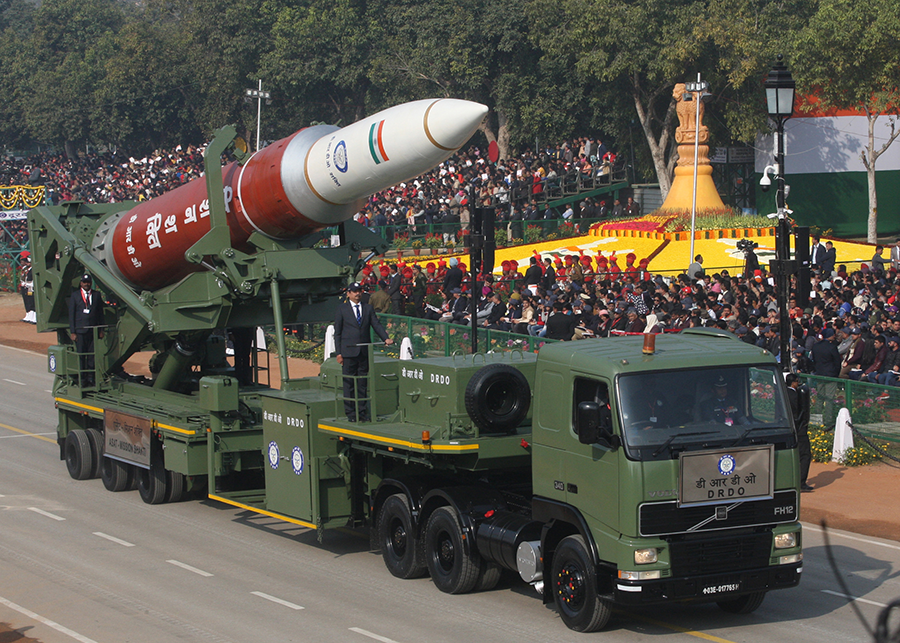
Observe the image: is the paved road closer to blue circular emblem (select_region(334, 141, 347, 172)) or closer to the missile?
the missile

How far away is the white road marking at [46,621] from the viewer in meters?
10.5

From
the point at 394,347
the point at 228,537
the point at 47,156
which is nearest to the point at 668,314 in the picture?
the point at 394,347

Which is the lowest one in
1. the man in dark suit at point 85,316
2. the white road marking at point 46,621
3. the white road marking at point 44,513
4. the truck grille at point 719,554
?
the white road marking at point 46,621

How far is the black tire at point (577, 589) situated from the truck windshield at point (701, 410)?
43.9 inches

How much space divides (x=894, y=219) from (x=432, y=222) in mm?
19474

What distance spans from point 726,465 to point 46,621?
649 centimetres

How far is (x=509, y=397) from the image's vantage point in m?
11.5

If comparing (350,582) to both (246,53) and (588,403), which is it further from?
(246,53)

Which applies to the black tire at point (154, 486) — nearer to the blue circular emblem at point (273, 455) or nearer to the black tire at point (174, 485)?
the black tire at point (174, 485)

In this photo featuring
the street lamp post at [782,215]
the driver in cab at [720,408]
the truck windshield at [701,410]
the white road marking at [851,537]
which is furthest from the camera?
the street lamp post at [782,215]

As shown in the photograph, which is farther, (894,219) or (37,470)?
(894,219)

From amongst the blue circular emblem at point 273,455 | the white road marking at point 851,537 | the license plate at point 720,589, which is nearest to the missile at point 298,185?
the blue circular emblem at point 273,455

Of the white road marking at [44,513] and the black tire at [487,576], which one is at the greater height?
the black tire at [487,576]

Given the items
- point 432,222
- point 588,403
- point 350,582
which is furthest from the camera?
point 432,222
